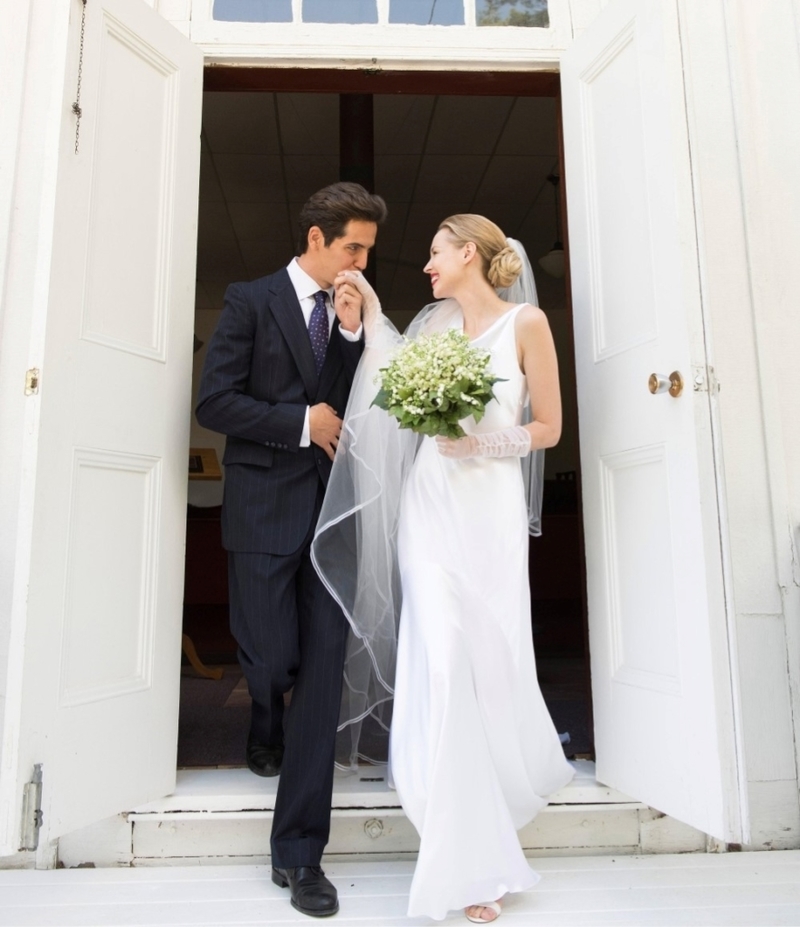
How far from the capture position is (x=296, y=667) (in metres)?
2.66

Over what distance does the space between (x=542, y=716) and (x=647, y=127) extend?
192cm

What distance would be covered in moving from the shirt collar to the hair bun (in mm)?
615

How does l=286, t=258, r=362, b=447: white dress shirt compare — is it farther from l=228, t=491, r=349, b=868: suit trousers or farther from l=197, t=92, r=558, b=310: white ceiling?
l=197, t=92, r=558, b=310: white ceiling

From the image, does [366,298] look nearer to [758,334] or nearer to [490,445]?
[490,445]

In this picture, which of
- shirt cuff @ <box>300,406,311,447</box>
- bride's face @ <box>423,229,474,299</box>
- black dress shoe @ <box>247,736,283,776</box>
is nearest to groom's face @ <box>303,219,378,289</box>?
bride's face @ <box>423,229,474,299</box>

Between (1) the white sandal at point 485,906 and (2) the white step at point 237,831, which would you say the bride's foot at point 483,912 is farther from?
(2) the white step at point 237,831

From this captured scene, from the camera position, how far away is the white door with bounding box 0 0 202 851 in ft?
7.81

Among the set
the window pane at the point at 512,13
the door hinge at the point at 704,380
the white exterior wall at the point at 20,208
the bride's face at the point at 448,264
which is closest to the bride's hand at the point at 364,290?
the bride's face at the point at 448,264

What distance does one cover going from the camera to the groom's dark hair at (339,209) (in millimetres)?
2830

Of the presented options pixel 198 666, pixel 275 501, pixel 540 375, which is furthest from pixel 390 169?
pixel 275 501

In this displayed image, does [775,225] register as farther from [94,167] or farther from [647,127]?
[94,167]

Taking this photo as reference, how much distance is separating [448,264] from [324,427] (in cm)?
73

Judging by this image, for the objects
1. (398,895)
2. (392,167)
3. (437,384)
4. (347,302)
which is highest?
(392,167)

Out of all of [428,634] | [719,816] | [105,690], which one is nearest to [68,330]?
[105,690]
